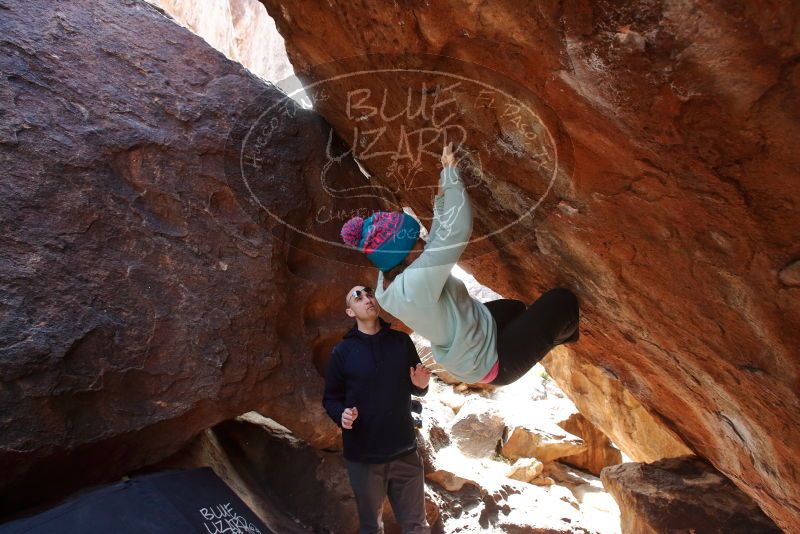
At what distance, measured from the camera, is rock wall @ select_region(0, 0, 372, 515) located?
296 centimetres

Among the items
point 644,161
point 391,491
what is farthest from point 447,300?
point 391,491

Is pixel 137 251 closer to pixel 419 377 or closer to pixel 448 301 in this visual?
pixel 419 377

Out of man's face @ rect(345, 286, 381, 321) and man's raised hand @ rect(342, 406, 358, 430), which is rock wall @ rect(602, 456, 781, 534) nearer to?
man's raised hand @ rect(342, 406, 358, 430)

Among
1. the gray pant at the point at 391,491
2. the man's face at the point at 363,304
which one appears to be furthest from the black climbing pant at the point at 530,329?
the gray pant at the point at 391,491

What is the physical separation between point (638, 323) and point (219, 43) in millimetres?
21598

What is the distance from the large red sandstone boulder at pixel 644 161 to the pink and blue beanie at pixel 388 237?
71cm

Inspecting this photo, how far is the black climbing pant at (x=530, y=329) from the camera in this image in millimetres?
2891

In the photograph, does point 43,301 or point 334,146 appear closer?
point 43,301

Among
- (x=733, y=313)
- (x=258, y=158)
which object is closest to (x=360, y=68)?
(x=258, y=158)

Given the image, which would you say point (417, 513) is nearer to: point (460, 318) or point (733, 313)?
point (460, 318)

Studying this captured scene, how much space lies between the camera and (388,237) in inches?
105

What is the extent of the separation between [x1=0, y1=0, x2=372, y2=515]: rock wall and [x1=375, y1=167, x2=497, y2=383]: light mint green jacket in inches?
58.8

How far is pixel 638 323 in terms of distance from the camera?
330 centimetres
